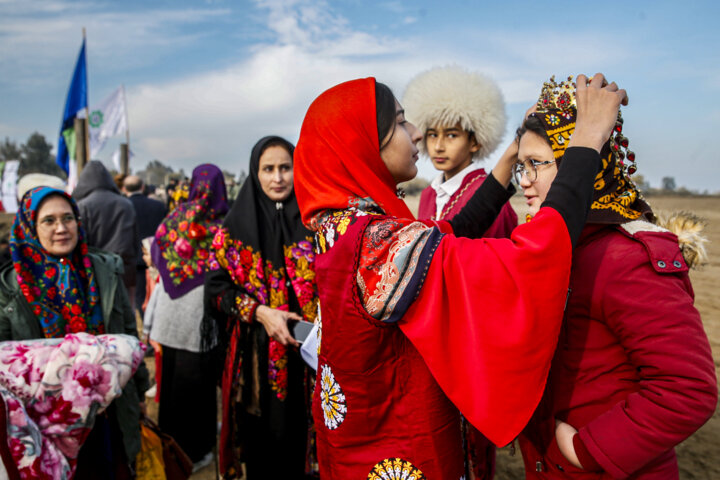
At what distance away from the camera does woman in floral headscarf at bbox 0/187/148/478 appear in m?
2.33

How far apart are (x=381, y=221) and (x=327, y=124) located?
405mm

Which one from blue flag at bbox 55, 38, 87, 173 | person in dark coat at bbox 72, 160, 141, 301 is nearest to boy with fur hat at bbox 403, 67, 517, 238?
person in dark coat at bbox 72, 160, 141, 301

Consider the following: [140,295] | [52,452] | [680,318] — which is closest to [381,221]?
[680,318]

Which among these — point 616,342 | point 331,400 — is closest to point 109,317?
point 331,400

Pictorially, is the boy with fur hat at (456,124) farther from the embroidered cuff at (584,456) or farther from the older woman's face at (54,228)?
the older woman's face at (54,228)

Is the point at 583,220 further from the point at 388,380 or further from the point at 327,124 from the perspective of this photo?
the point at 327,124

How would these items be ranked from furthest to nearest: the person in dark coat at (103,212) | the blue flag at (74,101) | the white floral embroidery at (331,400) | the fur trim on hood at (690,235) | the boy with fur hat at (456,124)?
the blue flag at (74,101)
the person in dark coat at (103,212)
the boy with fur hat at (456,124)
the fur trim on hood at (690,235)
the white floral embroidery at (331,400)

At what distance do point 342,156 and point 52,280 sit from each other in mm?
1986

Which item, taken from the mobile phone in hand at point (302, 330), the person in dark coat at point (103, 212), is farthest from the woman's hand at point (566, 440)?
the person in dark coat at point (103, 212)

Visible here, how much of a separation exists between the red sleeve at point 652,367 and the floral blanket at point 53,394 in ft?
6.79

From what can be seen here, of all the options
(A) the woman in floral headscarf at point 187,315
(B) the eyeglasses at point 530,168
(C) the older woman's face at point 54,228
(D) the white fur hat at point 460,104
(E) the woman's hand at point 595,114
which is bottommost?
(A) the woman in floral headscarf at point 187,315

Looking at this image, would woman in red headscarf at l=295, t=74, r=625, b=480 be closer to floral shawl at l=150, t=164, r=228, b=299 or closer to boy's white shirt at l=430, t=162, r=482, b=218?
boy's white shirt at l=430, t=162, r=482, b=218

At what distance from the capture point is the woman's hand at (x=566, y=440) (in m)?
1.26

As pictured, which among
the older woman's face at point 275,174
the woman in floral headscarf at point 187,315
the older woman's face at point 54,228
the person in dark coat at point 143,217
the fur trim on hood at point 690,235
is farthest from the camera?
the person in dark coat at point 143,217
